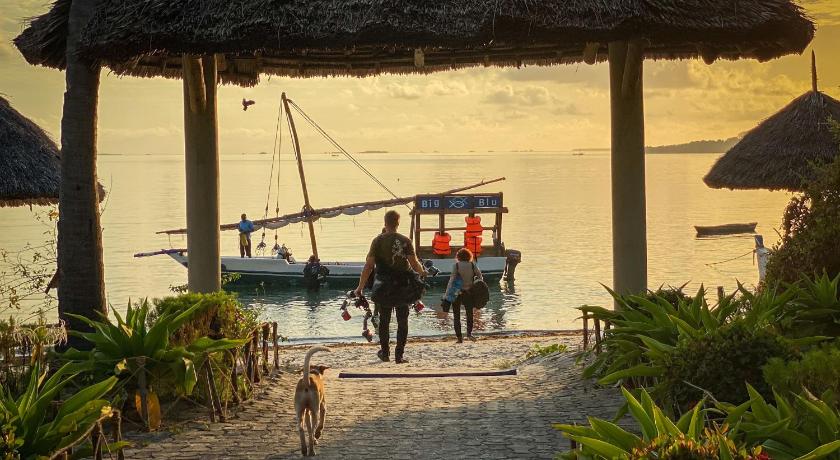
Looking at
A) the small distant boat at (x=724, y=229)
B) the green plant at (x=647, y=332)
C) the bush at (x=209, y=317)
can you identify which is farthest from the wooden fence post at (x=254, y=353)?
the small distant boat at (x=724, y=229)

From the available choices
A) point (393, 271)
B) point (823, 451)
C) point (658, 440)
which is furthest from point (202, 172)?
point (823, 451)

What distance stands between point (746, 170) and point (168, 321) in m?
15.7

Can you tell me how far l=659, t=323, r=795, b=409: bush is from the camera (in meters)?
6.91

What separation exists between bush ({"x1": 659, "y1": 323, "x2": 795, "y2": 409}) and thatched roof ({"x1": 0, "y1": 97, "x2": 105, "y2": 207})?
32.4ft

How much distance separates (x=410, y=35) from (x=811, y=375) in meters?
5.93

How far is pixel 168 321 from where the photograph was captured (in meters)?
8.71

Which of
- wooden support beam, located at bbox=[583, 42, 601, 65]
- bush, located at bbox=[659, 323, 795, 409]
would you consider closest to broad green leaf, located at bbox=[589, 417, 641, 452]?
bush, located at bbox=[659, 323, 795, 409]

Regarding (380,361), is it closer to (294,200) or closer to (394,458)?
(394,458)

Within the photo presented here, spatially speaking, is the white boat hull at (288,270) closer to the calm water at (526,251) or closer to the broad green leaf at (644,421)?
the calm water at (526,251)

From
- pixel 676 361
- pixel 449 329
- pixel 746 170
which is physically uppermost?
pixel 746 170

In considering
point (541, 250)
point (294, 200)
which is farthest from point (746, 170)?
point (294, 200)

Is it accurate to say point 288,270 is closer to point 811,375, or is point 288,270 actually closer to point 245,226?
point 245,226

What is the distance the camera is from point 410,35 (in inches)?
426

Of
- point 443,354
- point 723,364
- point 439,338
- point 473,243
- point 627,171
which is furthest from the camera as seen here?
point 473,243
